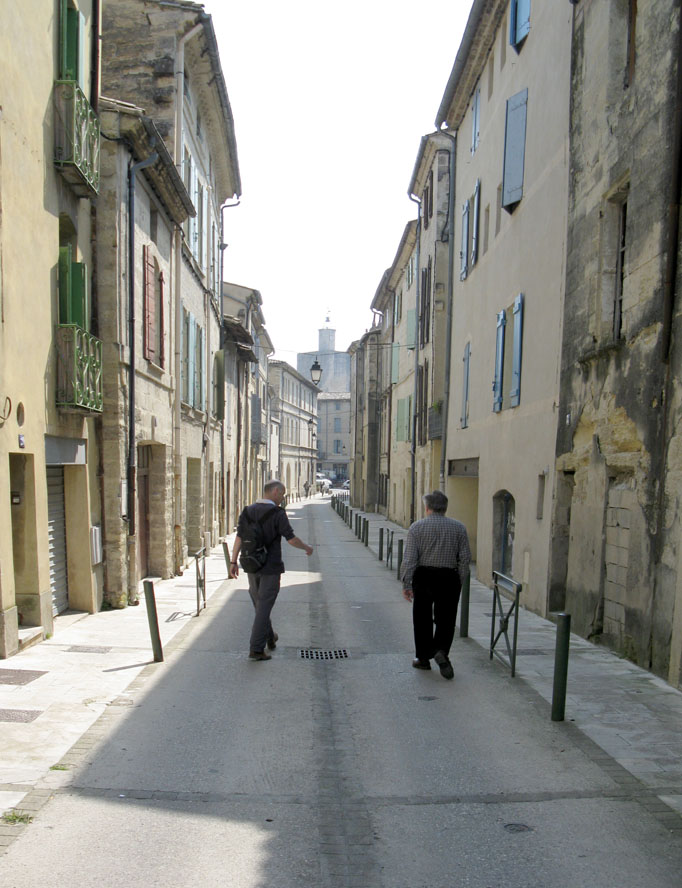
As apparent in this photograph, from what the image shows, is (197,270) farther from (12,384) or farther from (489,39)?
(12,384)

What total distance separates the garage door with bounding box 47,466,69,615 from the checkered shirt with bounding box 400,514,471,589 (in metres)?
4.68

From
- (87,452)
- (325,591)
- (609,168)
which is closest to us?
(609,168)

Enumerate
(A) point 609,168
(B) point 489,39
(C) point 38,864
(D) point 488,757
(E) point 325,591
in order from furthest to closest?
(B) point 489,39 < (E) point 325,591 < (A) point 609,168 < (D) point 488,757 < (C) point 38,864

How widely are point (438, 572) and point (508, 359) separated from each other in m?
6.96

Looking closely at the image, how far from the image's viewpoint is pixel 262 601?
7.89 metres

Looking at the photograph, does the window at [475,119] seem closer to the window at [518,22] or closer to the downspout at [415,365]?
the window at [518,22]

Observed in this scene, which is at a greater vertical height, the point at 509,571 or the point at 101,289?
the point at 101,289

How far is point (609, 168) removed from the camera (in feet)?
30.0

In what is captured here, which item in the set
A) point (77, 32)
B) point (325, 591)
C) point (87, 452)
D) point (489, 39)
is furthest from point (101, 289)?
point (489, 39)

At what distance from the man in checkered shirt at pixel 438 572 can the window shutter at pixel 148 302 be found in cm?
690

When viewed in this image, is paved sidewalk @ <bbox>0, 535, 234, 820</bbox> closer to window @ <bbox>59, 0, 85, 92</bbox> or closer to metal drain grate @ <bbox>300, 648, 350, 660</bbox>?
metal drain grate @ <bbox>300, 648, 350, 660</bbox>

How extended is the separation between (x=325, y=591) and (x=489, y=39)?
36.9ft

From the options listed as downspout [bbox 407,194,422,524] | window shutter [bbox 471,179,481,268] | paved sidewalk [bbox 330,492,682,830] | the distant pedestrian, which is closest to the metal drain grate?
the distant pedestrian

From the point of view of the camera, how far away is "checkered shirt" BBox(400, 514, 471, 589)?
7332 mm
